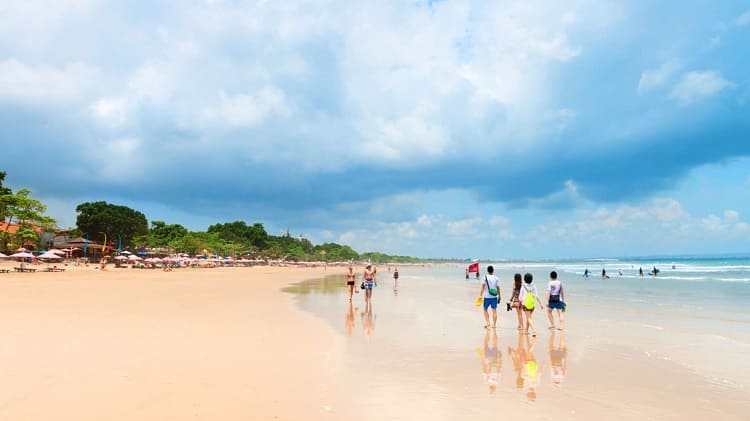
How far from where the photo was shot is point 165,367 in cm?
826

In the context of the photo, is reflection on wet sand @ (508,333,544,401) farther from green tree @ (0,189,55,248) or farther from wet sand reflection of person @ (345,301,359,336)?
green tree @ (0,189,55,248)

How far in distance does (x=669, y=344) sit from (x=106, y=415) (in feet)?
41.3

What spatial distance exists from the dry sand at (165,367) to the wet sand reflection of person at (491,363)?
262 centimetres

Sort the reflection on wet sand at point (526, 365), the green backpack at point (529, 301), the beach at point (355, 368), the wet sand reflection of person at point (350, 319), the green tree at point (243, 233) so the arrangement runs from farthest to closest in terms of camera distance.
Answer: the green tree at point (243, 233)
the wet sand reflection of person at point (350, 319)
the green backpack at point (529, 301)
the reflection on wet sand at point (526, 365)
the beach at point (355, 368)

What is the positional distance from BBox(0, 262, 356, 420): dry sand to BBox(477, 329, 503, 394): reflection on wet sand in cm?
263

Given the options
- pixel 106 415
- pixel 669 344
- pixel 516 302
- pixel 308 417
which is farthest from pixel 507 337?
pixel 106 415

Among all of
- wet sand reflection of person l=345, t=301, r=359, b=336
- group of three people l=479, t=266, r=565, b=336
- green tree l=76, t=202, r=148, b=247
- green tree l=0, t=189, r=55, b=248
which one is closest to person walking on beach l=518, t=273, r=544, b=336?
group of three people l=479, t=266, r=565, b=336

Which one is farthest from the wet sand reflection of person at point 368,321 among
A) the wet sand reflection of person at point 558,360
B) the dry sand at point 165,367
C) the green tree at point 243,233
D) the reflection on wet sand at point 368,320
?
the green tree at point 243,233

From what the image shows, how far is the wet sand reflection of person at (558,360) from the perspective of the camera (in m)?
8.06

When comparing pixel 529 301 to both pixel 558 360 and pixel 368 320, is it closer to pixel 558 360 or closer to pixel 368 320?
pixel 558 360

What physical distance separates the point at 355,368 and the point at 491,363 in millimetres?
2798

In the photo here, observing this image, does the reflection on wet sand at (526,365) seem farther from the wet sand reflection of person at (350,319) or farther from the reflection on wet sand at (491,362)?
the wet sand reflection of person at (350,319)

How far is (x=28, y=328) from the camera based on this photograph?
1185 cm

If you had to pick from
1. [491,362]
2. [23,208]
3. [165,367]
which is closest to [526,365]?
[491,362]
